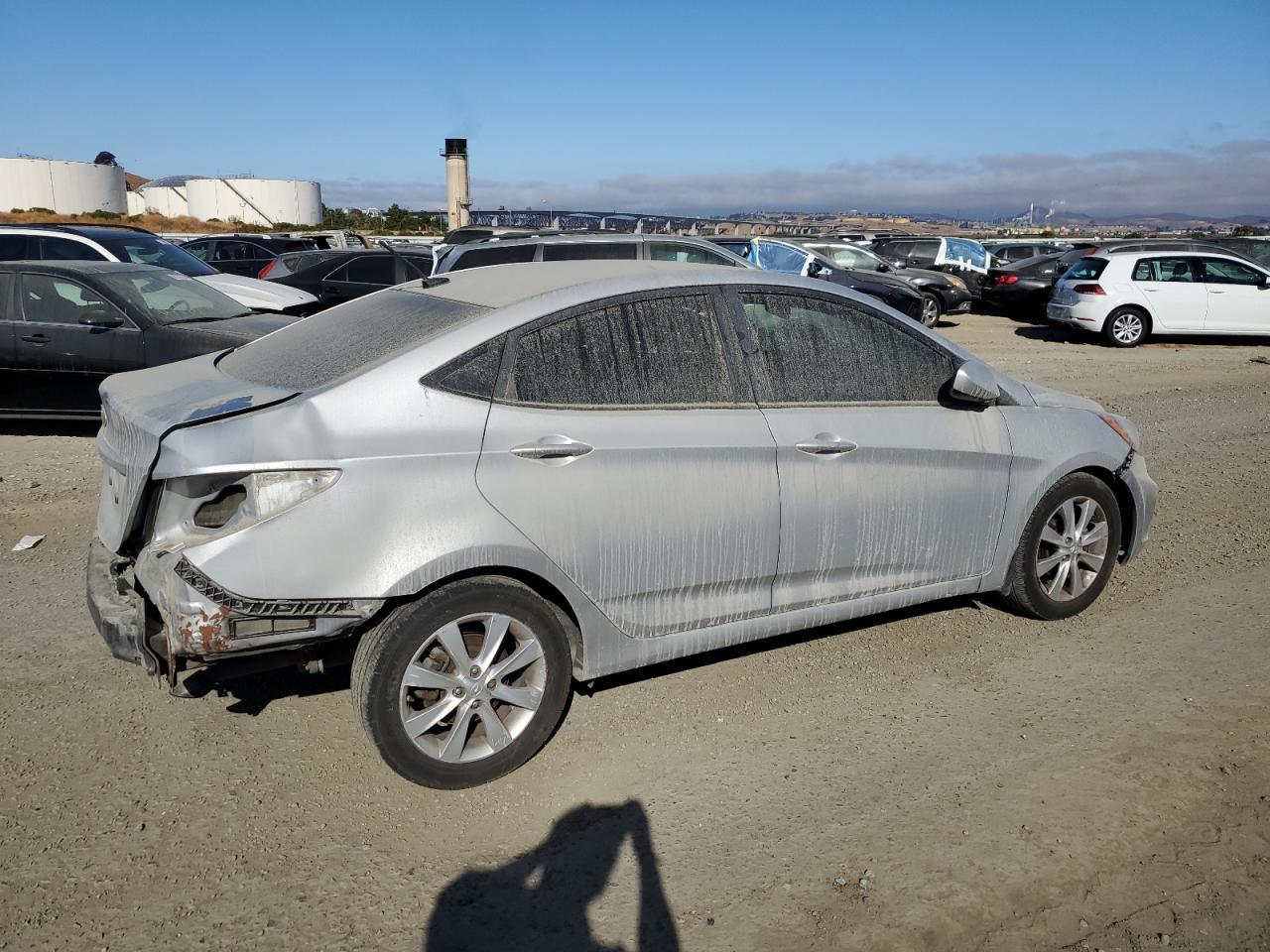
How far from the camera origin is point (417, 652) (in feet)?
10.7

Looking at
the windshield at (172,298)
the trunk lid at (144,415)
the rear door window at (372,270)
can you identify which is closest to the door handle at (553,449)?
the trunk lid at (144,415)

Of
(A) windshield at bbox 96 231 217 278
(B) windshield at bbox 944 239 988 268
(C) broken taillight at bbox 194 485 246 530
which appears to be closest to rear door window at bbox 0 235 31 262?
(A) windshield at bbox 96 231 217 278

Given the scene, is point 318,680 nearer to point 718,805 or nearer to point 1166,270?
point 718,805

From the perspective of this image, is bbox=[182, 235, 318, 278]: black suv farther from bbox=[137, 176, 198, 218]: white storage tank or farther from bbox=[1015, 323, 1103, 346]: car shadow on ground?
bbox=[137, 176, 198, 218]: white storage tank

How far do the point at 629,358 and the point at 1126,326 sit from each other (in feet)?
48.3

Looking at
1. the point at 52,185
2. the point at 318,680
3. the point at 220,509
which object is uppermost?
the point at 52,185

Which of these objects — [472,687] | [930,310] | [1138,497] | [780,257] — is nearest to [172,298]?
[472,687]

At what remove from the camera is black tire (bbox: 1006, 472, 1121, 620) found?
4.64m

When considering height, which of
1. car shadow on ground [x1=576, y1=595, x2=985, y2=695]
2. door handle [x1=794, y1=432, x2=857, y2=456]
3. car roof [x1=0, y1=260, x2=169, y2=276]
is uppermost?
car roof [x1=0, y1=260, x2=169, y2=276]

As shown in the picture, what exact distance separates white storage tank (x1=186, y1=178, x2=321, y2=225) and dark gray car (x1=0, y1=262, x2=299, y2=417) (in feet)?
199

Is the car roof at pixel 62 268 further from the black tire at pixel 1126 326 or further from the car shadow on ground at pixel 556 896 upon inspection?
the black tire at pixel 1126 326

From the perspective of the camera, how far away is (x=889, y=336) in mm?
4301

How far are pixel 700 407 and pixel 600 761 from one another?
4.41ft

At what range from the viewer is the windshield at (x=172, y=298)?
8531mm
